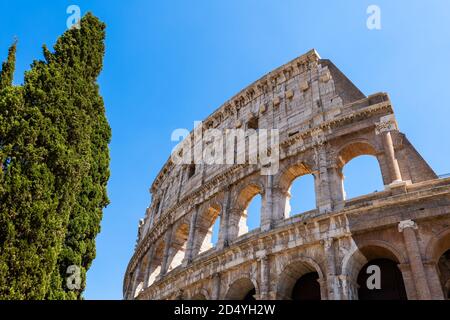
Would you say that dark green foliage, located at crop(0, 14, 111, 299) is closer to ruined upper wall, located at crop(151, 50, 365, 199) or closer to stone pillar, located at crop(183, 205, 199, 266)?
stone pillar, located at crop(183, 205, 199, 266)

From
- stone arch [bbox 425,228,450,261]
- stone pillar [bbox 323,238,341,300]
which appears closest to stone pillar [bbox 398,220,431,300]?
stone arch [bbox 425,228,450,261]

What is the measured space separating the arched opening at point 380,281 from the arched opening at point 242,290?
345 centimetres

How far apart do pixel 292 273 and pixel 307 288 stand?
658 millimetres

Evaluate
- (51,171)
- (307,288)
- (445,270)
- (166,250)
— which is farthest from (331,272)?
(166,250)

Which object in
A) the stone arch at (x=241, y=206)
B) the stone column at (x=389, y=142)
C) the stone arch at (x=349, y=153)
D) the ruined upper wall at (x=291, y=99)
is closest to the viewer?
the stone column at (x=389, y=142)

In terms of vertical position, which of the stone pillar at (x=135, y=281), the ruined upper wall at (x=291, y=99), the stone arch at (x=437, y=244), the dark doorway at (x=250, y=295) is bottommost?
the dark doorway at (x=250, y=295)

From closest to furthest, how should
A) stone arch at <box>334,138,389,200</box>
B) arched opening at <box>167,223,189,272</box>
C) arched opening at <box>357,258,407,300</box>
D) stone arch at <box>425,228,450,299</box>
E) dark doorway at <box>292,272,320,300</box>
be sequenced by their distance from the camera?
stone arch at <box>425,228,450,299</box> → arched opening at <box>357,258,407,300</box> → dark doorway at <box>292,272,320,300</box> → stone arch at <box>334,138,389,200</box> → arched opening at <box>167,223,189,272</box>

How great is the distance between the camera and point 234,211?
15.2m

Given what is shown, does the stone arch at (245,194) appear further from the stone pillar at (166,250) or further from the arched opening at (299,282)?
the stone pillar at (166,250)

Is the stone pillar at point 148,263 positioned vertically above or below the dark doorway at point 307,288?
above

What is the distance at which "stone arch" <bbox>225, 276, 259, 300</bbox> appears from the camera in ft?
42.3

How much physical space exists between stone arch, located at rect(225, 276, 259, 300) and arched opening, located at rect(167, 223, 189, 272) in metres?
4.90

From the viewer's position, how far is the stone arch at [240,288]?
12891 mm

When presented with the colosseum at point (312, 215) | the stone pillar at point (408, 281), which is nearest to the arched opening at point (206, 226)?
the colosseum at point (312, 215)
